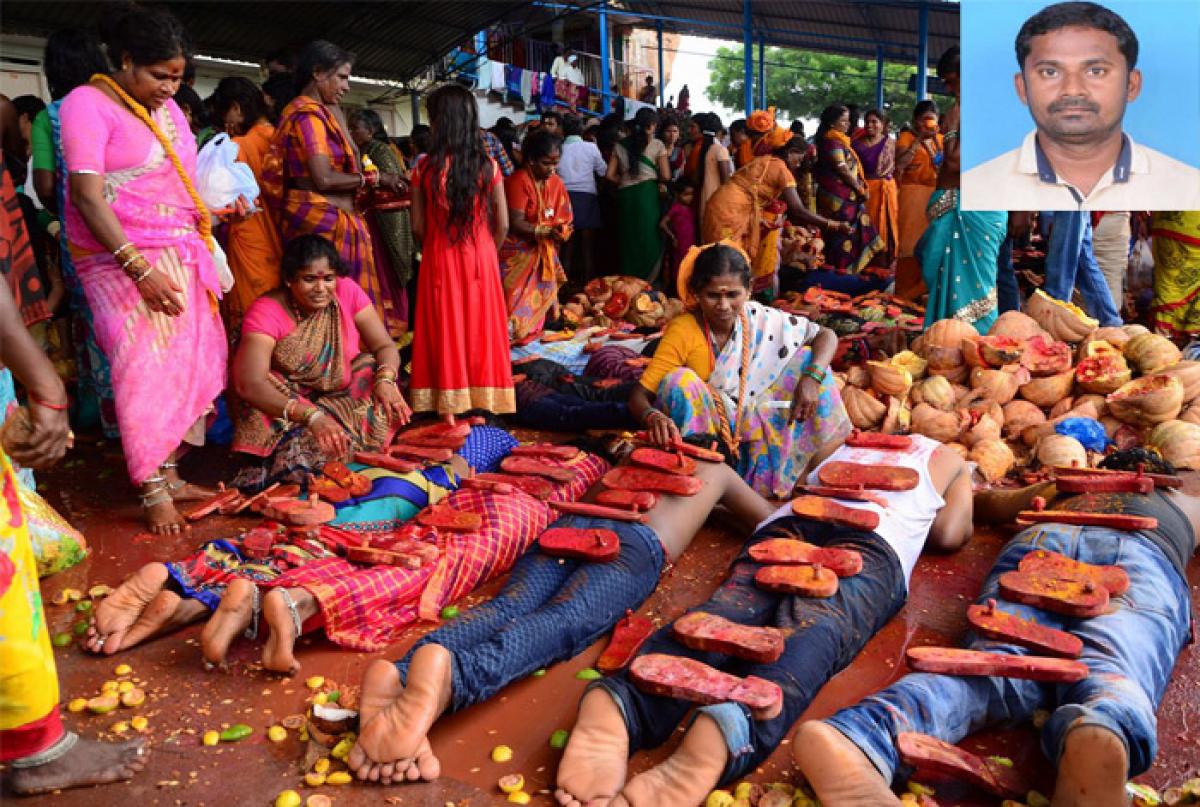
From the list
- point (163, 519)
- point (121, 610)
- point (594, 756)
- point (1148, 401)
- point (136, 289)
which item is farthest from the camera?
point (1148, 401)

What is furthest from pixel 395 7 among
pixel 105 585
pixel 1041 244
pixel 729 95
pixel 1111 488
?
pixel 729 95

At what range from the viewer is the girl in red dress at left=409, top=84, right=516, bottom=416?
15.3ft

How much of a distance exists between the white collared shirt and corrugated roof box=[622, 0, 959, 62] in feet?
47.3

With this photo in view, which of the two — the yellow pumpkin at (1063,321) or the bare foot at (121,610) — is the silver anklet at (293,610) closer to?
the bare foot at (121,610)

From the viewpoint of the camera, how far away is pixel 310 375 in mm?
3920

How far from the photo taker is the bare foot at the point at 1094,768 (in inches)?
70.6

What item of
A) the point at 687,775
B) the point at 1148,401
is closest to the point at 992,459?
the point at 1148,401

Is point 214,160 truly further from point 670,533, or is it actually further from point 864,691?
point 864,691

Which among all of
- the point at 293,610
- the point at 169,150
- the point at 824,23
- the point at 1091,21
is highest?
the point at 824,23

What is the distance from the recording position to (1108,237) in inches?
261

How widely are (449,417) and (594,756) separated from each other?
2.86 m

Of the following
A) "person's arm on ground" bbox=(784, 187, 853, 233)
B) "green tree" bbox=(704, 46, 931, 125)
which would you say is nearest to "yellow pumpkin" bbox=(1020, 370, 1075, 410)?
"person's arm on ground" bbox=(784, 187, 853, 233)

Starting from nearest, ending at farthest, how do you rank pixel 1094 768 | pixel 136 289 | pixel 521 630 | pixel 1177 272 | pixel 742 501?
pixel 1094 768
pixel 521 630
pixel 742 501
pixel 136 289
pixel 1177 272

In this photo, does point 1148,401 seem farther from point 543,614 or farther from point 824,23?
point 824,23
